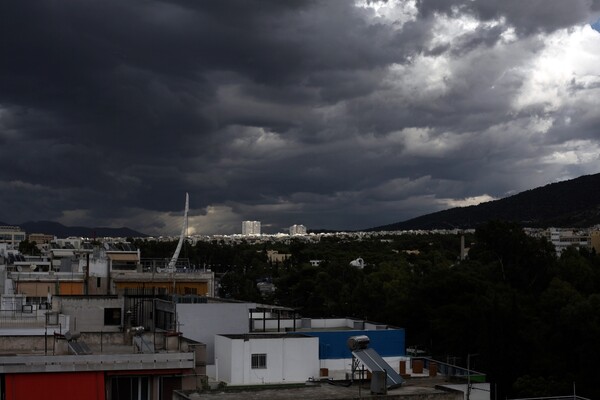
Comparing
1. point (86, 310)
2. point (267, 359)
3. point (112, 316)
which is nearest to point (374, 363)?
point (267, 359)

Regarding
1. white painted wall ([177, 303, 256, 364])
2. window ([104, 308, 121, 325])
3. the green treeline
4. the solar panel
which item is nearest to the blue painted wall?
white painted wall ([177, 303, 256, 364])

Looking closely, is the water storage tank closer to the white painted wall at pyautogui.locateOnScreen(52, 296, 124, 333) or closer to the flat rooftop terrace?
the flat rooftop terrace

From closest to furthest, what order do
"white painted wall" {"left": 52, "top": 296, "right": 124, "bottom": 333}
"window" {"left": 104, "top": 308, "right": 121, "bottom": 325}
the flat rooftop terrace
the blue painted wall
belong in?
the flat rooftop terrace
the blue painted wall
"white painted wall" {"left": 52, "top": 296, "right": 124, "bottom": 333}
"window" {"left": 104, "top": 308, "right": 121, "bottom": 325}

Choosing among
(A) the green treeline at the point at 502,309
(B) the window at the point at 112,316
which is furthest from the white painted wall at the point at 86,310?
(A) the green treeline at the point at 502,309

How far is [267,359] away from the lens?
30594 mm

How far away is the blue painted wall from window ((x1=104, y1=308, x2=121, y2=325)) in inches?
356

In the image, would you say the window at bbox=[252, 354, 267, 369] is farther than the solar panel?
Yes

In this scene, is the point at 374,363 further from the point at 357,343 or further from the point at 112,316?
the point at 112,316

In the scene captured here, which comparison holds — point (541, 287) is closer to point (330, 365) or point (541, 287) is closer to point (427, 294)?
point (427, 294)

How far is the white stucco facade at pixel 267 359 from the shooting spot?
30.2 meters

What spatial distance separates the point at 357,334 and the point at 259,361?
6363 mm

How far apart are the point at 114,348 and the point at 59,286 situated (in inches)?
1051

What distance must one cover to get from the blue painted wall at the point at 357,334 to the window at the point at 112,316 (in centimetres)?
905

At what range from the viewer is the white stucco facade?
3025 cm
